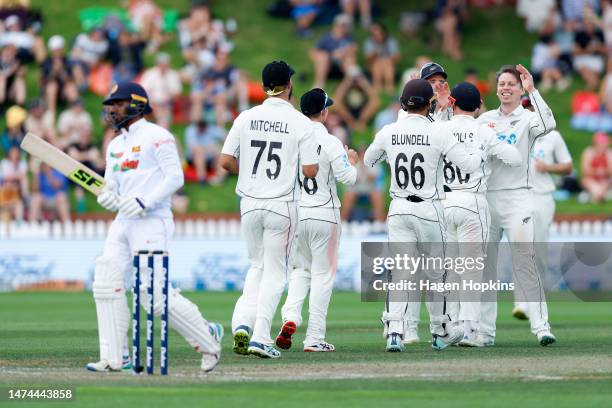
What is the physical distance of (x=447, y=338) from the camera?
14031 millimetres

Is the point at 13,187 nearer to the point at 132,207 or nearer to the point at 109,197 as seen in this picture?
the point at 109,197

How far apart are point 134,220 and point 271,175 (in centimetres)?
193

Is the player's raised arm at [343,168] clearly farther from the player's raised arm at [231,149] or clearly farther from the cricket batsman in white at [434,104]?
the cricket batsman in white at [434,104]

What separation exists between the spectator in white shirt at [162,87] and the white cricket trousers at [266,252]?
17.4 metres

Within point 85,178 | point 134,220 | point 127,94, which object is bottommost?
point 134,220

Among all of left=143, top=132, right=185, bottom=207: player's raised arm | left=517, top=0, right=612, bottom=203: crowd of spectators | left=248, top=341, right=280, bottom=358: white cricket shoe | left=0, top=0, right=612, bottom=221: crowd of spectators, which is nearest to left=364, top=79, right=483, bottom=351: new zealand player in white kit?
left=248, top=341, right=280, bottom=358: white cricket shoe

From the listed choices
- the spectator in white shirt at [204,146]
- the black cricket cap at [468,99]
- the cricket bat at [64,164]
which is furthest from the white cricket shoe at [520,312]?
the spectator in white shirt at [204,146]

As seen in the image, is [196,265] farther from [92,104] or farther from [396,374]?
[396,374]

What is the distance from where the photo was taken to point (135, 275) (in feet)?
36.6

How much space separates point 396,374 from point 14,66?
2193cm

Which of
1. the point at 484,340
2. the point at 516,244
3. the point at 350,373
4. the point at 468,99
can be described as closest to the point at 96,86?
the point at 516,244

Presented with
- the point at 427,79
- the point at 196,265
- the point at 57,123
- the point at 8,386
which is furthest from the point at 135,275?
the point at 57,123

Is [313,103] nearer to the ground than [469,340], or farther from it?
farther from it

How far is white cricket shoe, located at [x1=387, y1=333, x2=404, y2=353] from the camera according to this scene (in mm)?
13594
